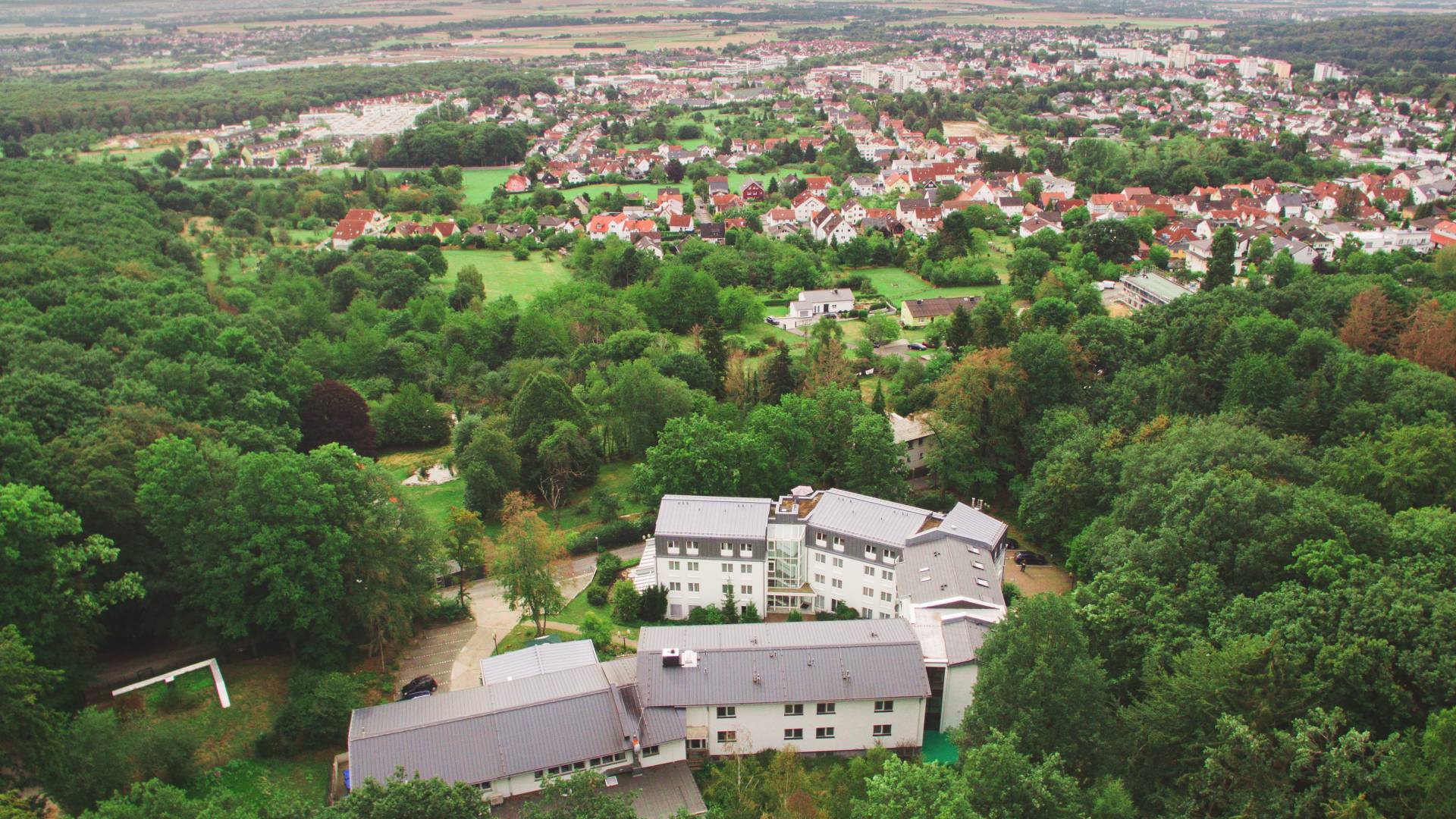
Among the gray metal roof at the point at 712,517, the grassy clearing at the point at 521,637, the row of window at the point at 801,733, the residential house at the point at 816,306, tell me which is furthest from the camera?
the residential house at the point at 816,306

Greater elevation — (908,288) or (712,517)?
(712,517)

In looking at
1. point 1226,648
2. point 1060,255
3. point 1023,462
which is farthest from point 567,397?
point 1060,255

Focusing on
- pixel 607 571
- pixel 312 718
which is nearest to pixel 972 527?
pixel 607 571

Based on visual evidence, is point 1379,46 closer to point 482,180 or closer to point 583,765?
point 482,180

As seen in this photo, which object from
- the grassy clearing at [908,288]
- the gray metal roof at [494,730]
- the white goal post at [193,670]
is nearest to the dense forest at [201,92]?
the grassy clearing at [908,288]

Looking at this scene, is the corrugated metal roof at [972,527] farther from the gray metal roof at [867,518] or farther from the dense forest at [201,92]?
the dense forest at [201,92]

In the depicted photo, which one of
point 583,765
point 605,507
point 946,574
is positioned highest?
point 946,574
